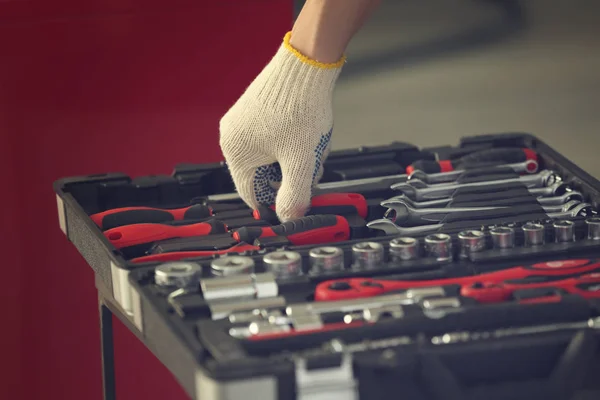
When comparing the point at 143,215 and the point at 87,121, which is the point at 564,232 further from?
the point at 87,121

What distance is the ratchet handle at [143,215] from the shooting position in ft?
4.24

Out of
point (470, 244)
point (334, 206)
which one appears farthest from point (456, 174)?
point (470, 244)

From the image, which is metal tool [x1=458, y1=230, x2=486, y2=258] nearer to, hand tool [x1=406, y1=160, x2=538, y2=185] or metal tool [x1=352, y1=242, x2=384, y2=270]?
metal tool [x1=352, y1=242, x2=384, y2=270]

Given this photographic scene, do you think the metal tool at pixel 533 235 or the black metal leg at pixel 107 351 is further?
the black metal leg at pixel 107 351

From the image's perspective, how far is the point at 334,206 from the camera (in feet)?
4.41

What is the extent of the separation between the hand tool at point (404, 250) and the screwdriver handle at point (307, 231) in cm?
12

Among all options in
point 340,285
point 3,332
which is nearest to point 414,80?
point 3,332

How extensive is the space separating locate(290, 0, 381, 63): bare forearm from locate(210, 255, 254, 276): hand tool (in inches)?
11.8

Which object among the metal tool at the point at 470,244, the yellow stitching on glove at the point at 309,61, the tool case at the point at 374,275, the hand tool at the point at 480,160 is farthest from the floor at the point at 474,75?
the metal tool at the point at 470,244

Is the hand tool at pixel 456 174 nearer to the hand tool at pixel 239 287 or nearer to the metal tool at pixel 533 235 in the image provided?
the metal tool at pixel 533 235

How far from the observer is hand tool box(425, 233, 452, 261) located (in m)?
1.15

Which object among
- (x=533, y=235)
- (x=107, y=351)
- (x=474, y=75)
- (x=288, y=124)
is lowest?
(x=107, y=351)

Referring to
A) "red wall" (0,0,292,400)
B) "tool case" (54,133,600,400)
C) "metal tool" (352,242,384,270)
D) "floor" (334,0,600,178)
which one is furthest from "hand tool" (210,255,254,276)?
"floor" (334,0,600,178)

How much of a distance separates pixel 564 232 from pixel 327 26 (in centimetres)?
33
